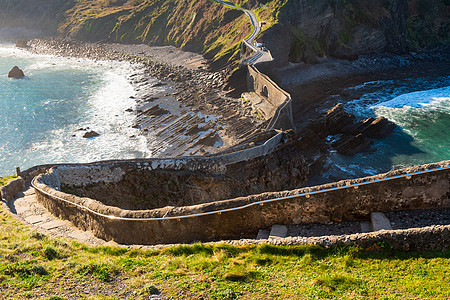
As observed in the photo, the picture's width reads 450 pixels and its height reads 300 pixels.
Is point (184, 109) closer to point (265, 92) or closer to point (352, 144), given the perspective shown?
point (265, 92)

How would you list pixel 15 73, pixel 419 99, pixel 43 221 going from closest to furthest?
pixel 43 221, pixel 419 99, pixel 15 73

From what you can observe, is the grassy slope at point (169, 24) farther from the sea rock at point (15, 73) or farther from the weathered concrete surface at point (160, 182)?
the weathered concrete surface at point (160, 182)

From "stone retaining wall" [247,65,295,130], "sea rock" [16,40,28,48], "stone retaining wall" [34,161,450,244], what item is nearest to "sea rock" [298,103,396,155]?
"stone retaining wall" [247,65,295,130]

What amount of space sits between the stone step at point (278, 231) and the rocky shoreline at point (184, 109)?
18.9 metres

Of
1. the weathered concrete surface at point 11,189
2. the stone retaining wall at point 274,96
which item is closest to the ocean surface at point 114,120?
the stone retaining wall at point 274,96

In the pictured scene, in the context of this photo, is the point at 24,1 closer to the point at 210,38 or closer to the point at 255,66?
the point at 210,38

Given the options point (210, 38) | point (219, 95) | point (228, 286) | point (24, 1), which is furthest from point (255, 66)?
point (24, 1)

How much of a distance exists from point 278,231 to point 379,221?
8.46 ft

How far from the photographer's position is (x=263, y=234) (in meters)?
10.6

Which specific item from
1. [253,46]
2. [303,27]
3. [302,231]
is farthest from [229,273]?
[303,27]

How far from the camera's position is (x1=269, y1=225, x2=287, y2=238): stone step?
401 inches

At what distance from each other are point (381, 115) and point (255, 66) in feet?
44.7

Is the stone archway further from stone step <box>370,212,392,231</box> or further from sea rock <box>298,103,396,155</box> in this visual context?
stone step <box>370,212,392,231</box>

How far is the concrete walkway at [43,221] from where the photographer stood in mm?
11992
